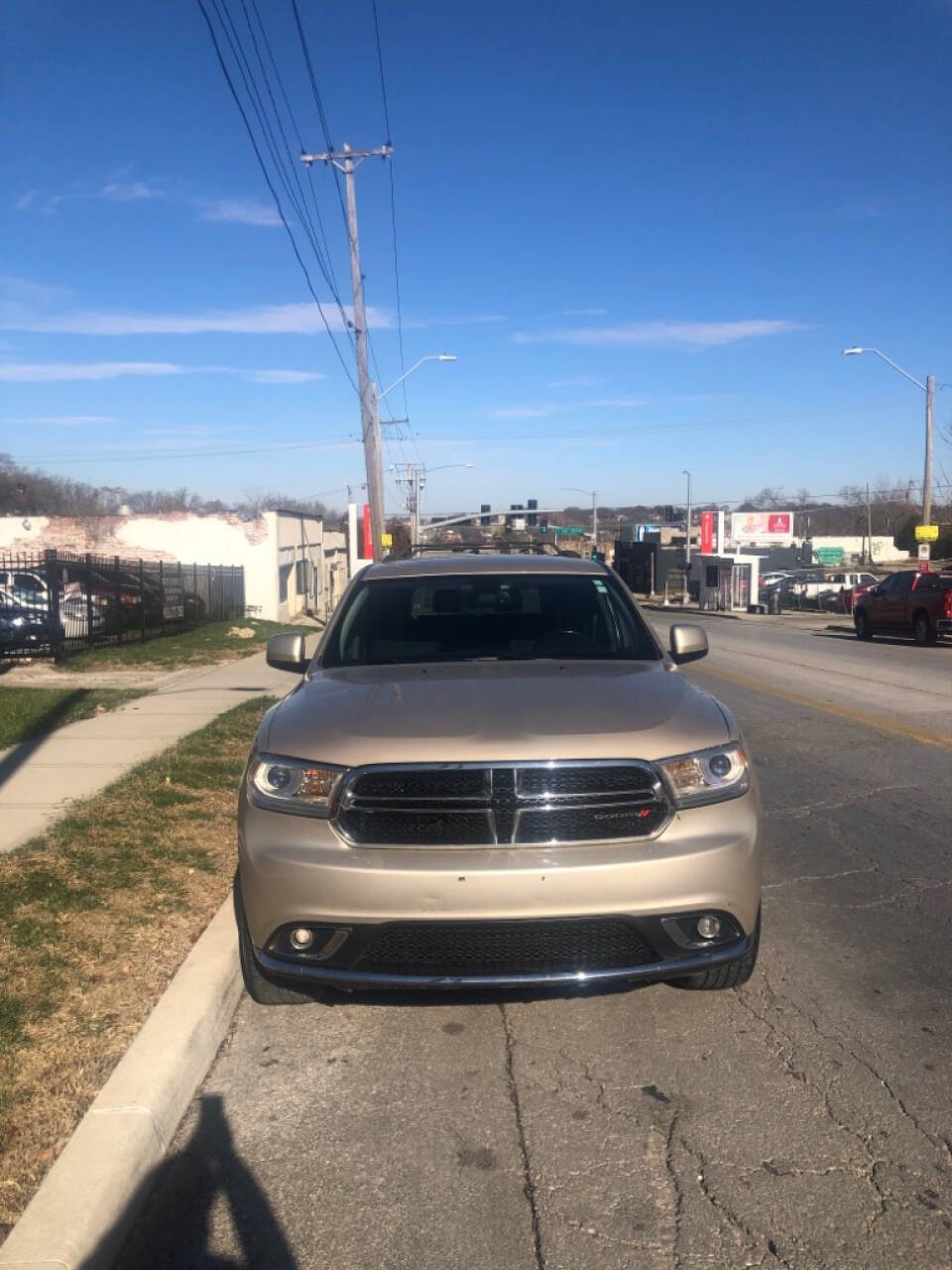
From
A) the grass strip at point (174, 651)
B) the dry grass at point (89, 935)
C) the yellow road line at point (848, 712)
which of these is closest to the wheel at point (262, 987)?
the dry grass at point (89, 935)

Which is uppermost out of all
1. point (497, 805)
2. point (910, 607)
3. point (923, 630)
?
point (497, 805)

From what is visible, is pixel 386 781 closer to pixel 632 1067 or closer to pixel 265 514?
pixel 632 1067

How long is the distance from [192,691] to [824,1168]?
38.6 ft

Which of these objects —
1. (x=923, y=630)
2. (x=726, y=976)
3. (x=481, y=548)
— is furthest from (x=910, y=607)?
(x=726, y=976)

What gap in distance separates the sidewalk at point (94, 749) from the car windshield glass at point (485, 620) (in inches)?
92.9

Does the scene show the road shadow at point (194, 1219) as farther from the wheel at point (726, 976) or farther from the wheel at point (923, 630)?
the wheel at point (923, 630)

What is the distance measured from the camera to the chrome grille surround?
3621 millimetres

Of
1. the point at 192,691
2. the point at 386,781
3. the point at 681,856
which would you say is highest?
the point at 386,781

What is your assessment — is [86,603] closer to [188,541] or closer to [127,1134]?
[127,1134]

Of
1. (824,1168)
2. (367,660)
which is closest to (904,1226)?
(824,1168)

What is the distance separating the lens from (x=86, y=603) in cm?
1898

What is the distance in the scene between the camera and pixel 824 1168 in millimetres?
3146

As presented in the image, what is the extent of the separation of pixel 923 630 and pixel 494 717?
22022 mm

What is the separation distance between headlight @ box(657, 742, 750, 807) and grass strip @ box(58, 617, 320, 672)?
12.1 metres
